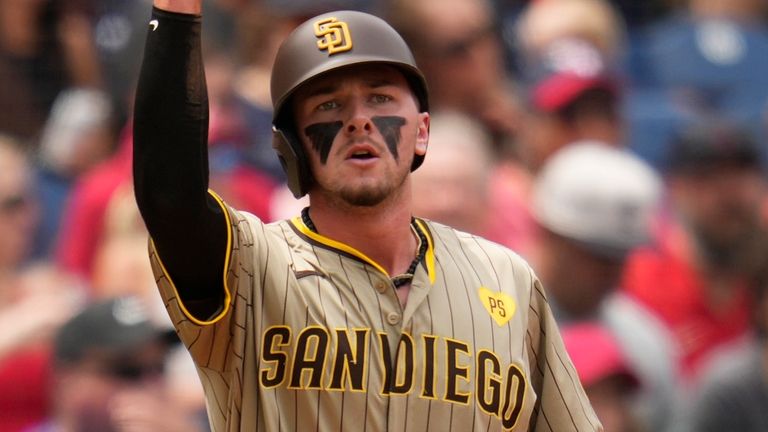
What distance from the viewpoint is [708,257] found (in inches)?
264

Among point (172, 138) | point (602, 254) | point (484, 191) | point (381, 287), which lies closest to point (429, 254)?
point (381, 287)

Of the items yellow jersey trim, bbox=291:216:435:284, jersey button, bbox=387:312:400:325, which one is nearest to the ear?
yellow jersey trim, bbox=291:216:435:284

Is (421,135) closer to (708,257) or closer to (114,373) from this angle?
(114,373)

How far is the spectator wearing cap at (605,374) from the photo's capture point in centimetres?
548

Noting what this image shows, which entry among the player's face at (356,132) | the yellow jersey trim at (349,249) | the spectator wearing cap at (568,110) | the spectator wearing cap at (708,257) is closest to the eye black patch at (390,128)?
the player's face at (356,132)

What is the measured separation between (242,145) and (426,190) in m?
1.16

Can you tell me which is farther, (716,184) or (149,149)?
(716,184)

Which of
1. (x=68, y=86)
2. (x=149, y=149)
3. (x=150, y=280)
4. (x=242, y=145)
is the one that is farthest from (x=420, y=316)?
(x=68, y=86)

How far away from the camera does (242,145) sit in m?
6.59

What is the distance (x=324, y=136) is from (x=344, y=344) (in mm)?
420

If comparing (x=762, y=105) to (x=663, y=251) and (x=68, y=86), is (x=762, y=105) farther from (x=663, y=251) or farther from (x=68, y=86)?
(x=68, y=86)

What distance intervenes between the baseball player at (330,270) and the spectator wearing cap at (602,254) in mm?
2300

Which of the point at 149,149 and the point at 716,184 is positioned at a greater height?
the point at 716,184

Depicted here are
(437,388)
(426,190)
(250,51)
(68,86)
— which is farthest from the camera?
Result: (68,86)
